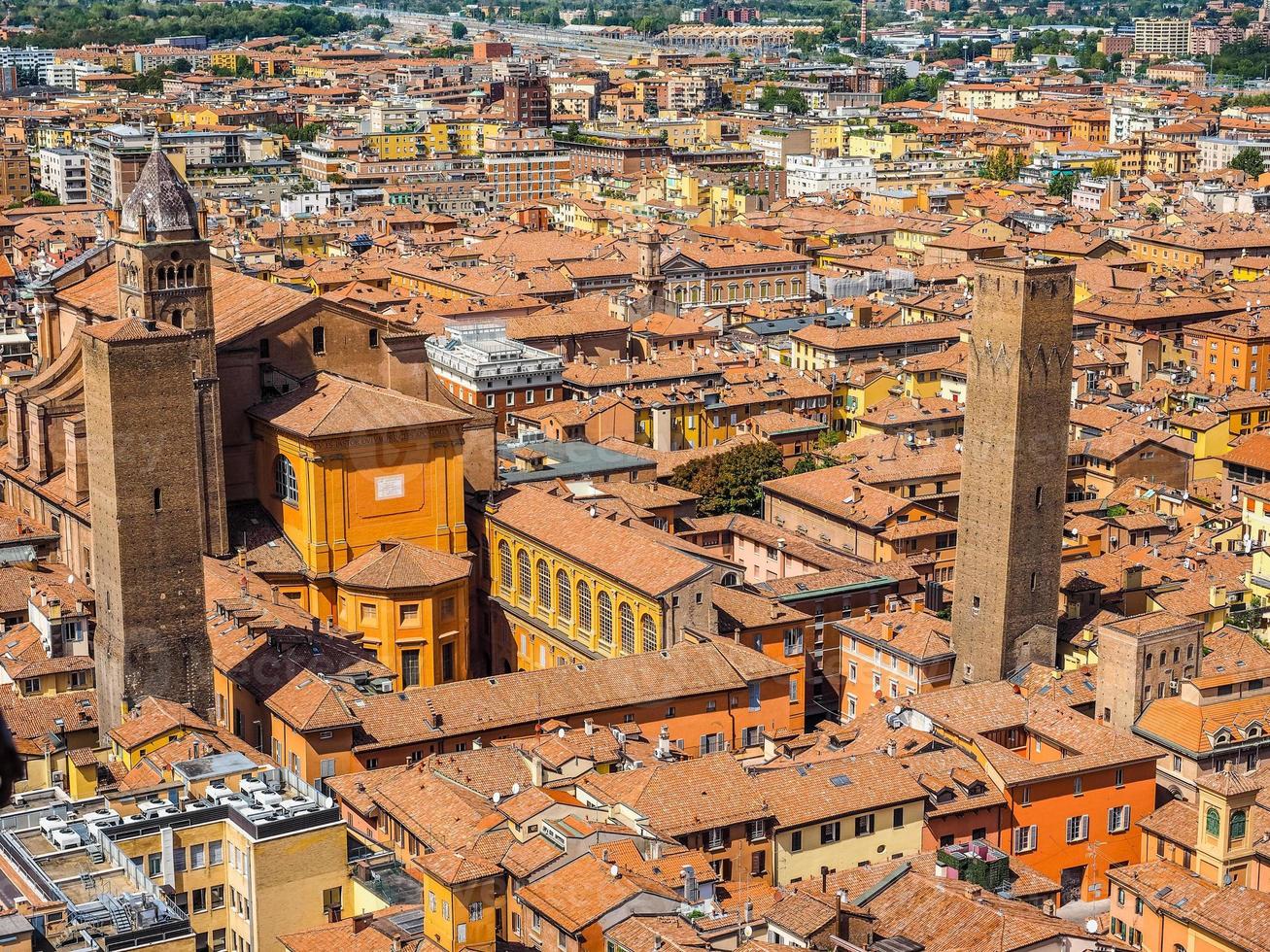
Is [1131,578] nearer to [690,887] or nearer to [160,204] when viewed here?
[690,887]

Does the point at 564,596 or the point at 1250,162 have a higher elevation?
the point at 1250,162

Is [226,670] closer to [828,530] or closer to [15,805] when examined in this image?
[15,805]

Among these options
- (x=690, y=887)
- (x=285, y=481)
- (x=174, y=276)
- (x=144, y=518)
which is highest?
(x=174, y=276)

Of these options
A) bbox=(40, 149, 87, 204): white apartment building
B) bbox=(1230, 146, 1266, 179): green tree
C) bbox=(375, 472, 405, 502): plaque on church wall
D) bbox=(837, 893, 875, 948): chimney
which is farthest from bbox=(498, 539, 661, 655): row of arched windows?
bbox=(1230, 146, 1266, 179): green tree

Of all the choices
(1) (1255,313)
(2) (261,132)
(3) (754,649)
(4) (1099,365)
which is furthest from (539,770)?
(2) (261,132)

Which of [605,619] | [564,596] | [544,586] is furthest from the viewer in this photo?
[544,586]

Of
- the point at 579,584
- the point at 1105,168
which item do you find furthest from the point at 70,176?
the point at 579,584

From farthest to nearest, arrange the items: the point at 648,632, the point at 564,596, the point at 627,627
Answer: the point at 564,596, the point at 627,627, the point at 648,632
